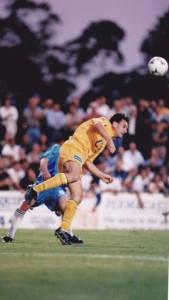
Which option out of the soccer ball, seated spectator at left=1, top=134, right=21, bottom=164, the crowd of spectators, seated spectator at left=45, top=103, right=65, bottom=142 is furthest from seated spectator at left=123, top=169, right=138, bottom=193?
the soccer ball

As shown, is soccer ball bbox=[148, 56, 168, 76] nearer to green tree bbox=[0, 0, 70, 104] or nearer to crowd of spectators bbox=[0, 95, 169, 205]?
green tree bbox=[0, 0, 70, 104]

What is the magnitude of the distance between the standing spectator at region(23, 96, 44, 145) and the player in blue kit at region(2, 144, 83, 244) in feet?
15.2

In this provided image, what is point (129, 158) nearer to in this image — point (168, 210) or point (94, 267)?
point (168, 210)

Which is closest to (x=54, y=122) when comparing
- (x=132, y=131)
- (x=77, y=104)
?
(x=77, y=104)

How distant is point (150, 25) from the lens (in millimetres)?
13664

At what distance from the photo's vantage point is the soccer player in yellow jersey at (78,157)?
7926 millimetres

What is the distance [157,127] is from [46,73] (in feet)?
8.57

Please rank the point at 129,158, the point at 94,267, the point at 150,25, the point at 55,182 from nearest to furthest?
1. the point at 94,267
2. the point at 55,182
3. the point at 150,25
4. the point at 129,158

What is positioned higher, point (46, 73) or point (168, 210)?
point (46, 73)

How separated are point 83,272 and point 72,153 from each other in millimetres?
2643

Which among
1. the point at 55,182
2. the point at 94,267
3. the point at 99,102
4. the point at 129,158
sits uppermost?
the point at 99,102

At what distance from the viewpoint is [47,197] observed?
905 cm

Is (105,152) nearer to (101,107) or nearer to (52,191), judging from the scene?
(101,107)

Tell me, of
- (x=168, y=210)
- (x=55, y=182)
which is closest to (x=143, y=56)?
(x=168, y=210)
